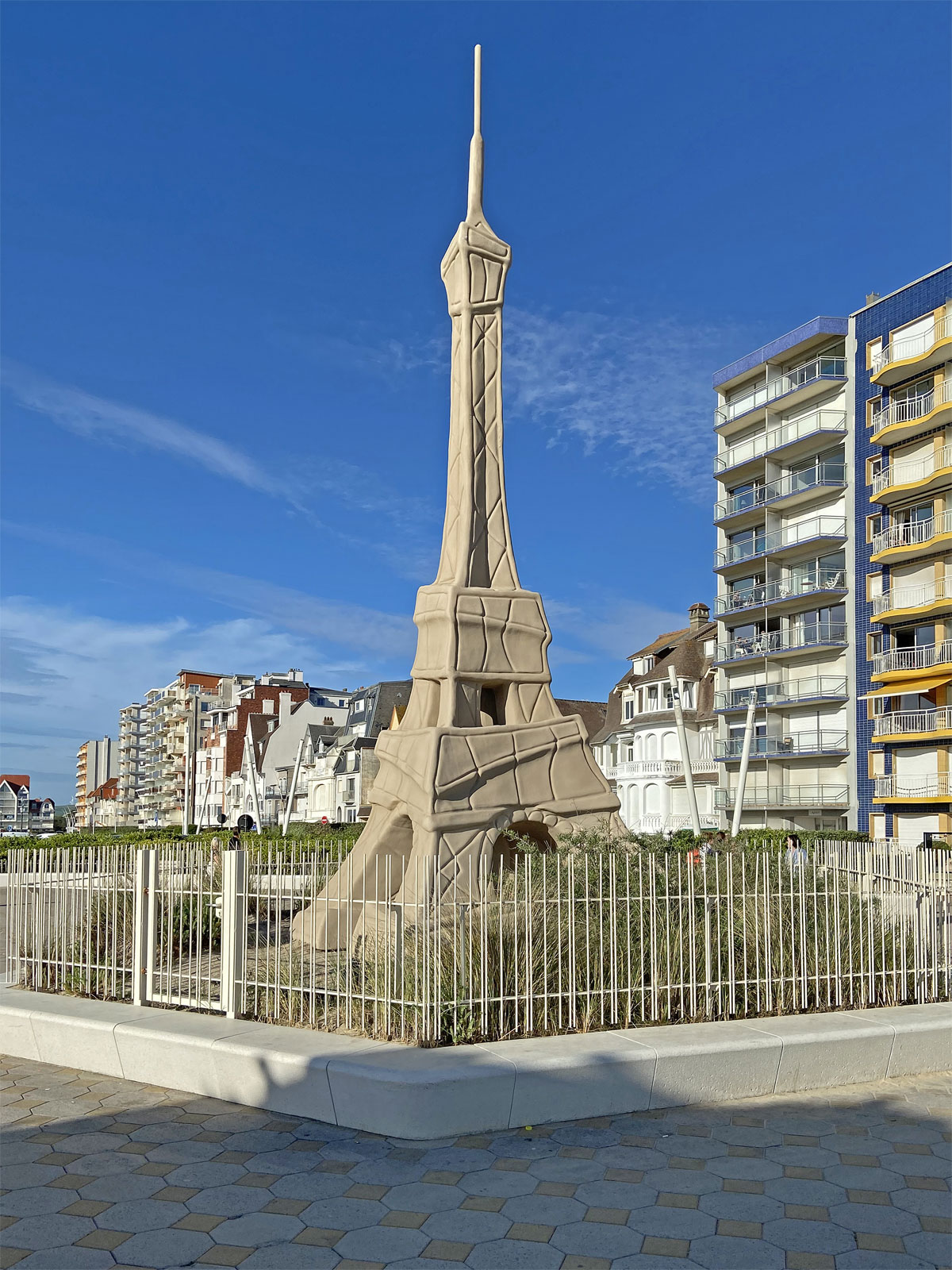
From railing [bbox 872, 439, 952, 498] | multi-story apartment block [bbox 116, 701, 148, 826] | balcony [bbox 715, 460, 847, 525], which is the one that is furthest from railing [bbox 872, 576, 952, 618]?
multi-story apartment block [bbox 116, 701, 148, 826]

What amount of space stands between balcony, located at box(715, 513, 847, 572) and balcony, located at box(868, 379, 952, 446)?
153 inches

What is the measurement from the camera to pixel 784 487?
4603cm

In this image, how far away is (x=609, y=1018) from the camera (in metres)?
8.48

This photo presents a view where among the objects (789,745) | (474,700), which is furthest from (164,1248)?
(789,745)

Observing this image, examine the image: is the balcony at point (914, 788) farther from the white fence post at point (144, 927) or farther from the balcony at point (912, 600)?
the white fence post at point (144, 927)

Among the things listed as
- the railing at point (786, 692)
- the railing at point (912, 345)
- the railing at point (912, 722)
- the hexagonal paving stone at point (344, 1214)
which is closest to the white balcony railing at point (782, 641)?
the railing at point (786, 692)

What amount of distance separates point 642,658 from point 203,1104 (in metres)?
52.9

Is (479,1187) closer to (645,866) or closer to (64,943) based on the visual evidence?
(645,866)

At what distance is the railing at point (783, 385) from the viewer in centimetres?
4350

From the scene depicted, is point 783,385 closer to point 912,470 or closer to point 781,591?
point 912,470

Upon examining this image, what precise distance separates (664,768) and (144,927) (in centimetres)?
4230

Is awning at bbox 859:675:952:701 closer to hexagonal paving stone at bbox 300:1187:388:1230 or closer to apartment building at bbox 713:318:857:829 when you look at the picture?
apartment building at bbox 713:318:857:829

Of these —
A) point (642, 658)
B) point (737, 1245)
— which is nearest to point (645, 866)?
point (737, 1245)

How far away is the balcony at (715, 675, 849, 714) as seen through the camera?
4216cm
